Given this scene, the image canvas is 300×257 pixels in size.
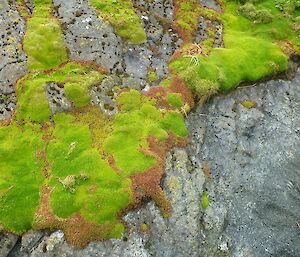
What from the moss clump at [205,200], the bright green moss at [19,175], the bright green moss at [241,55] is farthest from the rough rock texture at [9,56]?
the moss clump at [205,200]

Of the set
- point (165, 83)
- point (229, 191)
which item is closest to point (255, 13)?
point (165, 83)

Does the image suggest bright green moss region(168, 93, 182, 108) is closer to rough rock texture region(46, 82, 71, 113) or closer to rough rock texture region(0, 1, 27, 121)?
rough rock texture region(46, 82, 71, 113)

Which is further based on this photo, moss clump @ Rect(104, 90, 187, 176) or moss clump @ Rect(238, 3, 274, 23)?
moss clump @ Rect(238, 3, 274, 23)

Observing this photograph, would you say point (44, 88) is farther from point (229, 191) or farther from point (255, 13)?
point (255, 13)

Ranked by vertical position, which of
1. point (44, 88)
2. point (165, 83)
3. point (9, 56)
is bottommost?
point (165, 83)

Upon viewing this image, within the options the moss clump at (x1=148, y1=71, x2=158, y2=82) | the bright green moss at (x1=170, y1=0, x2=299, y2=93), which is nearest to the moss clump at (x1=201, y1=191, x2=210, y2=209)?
the bright green moss at (x1=170, y1=0, x2=299, y2=93)

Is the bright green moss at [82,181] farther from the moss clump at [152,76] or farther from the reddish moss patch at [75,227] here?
the moss clump at [152,76]

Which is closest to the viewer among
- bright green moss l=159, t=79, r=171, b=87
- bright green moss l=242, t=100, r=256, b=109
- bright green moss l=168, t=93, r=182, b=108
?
bright green moss l=168, t=93, r=182, b=108
